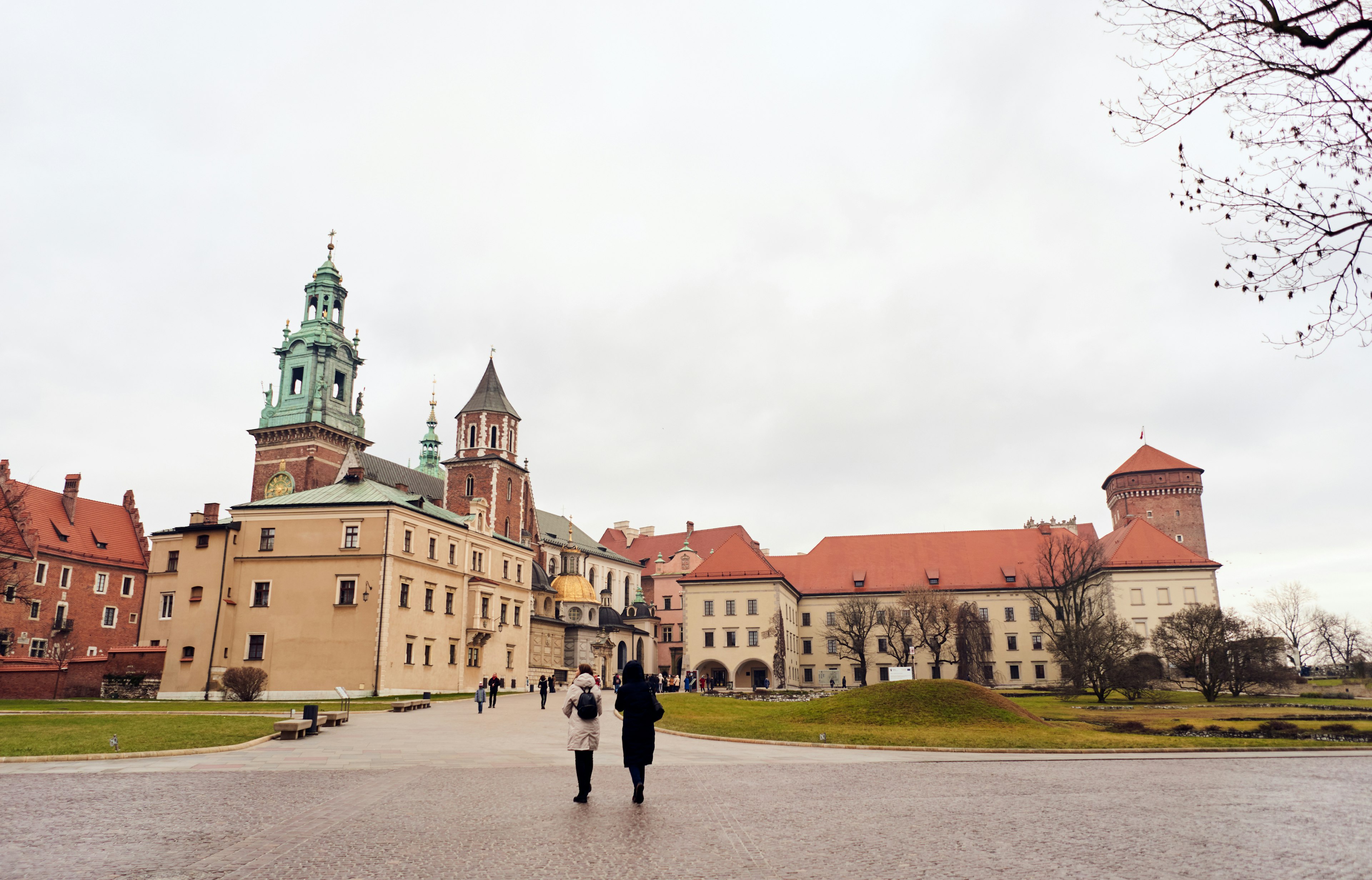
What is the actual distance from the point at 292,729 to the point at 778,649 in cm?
5477

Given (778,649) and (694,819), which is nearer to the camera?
(694,819)

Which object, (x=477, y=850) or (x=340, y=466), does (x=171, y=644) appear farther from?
(x=477, y=850)

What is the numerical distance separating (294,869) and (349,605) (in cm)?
4335

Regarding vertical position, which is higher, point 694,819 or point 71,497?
point 71,497

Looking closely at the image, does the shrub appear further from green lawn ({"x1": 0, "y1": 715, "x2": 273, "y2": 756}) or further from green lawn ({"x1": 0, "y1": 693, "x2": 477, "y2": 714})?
green lawn ({"x1": 0, "y1": 715, "x2": 273, "y2": 756})

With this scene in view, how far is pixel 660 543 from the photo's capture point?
383ft

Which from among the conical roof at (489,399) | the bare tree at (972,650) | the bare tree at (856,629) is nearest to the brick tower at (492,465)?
the conical roof at (489,399)

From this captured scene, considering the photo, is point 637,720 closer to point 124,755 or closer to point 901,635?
point 124,755

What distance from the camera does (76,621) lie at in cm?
6638

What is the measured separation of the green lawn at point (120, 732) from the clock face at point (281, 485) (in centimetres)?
4651

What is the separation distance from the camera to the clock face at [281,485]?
75000 mm

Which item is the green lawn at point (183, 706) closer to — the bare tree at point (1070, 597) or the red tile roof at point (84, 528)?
the red tile roof at point (84, 528)

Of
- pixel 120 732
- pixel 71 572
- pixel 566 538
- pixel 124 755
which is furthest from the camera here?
pixel 566 538

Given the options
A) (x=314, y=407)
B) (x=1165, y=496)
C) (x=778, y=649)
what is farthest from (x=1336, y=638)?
(x=314, y=407)
